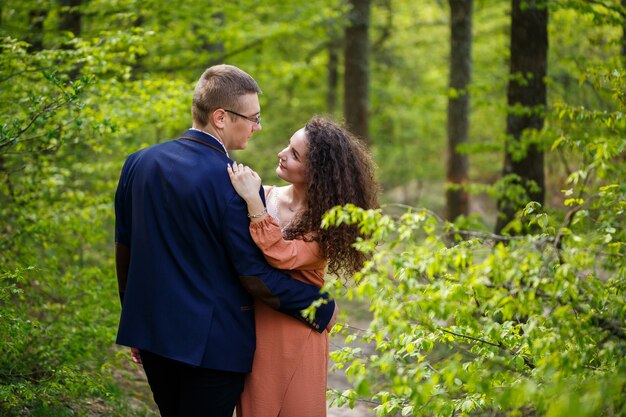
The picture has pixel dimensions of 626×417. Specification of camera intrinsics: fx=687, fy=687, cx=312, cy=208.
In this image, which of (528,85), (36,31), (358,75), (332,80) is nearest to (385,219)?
(528,85)

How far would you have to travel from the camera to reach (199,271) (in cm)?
297

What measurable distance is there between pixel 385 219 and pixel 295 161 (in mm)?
930

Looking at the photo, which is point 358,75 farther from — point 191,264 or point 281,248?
point 191,264

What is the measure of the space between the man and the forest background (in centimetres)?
43

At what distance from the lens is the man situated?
9.66 feet

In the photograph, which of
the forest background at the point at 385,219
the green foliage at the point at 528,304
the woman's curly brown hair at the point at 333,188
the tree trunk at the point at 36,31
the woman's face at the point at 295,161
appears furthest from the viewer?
the tree trunk at the point at 36,31

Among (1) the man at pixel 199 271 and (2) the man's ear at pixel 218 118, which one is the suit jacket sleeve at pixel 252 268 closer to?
(1) the man at pixel 199 271

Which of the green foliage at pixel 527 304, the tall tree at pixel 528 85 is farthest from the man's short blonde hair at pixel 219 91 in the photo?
the tall tree at pixel 528 85

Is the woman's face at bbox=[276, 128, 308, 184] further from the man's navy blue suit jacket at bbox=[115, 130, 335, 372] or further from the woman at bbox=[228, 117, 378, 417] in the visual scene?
the man's navy blue suit jacket at bbox=[115, 130, 335, 372]

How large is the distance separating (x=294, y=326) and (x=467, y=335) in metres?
0.85

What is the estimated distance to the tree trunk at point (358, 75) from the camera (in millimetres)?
12688

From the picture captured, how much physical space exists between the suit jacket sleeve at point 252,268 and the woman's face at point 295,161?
1.40 feet

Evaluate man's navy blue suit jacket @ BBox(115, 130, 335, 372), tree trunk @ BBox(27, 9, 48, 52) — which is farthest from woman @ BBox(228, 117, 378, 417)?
tree trunk @ BBox(27, 9, 48, 52)

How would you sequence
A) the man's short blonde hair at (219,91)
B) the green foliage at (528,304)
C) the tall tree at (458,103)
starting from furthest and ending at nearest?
the tall tree at (458,103) < the man's short blonde hair at (219,91) < the green foliage at (528,304)
